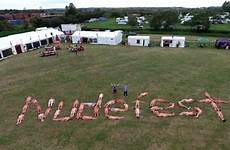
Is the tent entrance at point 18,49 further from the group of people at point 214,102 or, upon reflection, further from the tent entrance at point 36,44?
the group of people at point 214,102

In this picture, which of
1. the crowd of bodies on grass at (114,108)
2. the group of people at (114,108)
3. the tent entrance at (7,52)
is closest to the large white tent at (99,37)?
the tent entrance at (7,52)

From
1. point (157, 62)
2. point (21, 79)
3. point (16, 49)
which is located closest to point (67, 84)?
point (21, 79)

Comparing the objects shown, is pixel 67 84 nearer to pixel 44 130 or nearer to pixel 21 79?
pixel 21 79

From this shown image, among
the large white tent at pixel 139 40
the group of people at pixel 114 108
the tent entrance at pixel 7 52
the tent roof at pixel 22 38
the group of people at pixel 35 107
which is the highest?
the tent roof at pixel 22 38

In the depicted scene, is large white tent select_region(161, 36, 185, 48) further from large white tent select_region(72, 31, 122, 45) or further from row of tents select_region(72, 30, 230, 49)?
large white tent select_region(72, 31, 122, 45)

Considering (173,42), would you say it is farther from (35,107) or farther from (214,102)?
(35,107)

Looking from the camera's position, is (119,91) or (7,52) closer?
(119,91)

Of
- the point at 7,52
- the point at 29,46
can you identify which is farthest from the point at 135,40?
the point at 7,52
